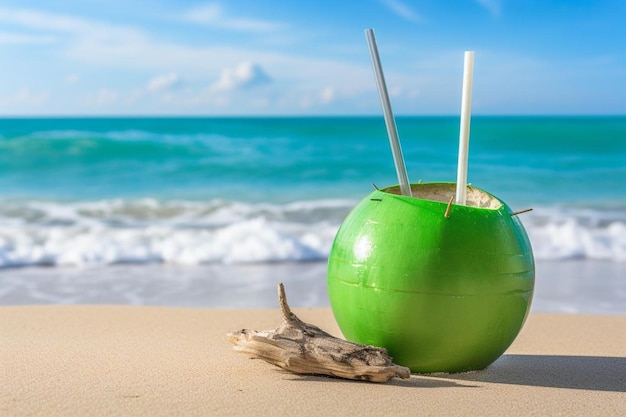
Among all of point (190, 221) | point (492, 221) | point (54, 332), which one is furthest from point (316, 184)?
point (492, 221)

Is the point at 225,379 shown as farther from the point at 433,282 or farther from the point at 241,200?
the point at 241,200

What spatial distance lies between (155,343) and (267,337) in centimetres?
131

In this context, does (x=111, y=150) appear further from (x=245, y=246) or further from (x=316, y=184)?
(x=245, y=246)

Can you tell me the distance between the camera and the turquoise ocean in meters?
7.90

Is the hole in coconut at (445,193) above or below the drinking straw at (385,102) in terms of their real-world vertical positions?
below

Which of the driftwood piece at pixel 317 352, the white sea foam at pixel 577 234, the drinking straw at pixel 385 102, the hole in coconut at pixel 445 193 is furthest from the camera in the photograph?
the white sea foam at pixel 577 234

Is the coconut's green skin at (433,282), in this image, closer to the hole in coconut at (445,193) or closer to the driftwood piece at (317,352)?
the driftwood piece at (317,352)

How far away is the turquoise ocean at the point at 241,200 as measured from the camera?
790 centimetres

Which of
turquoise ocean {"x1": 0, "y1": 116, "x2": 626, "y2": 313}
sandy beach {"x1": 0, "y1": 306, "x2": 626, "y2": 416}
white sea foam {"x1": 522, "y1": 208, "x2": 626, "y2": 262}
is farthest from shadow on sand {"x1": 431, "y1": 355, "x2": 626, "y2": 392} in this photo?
white sea foam {"x1": 522, "y1": 208, "x2": 626, "y2": 262}

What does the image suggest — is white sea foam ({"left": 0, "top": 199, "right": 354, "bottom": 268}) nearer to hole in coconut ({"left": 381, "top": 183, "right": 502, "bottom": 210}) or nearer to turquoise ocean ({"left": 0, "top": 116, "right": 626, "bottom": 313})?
turquoise ocean ({"left": 0, "top": 116, "right": 626, "bottom": 313})

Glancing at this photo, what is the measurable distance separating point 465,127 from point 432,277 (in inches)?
29.8

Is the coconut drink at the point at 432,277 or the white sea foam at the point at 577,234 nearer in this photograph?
the coconut drink at the point at 432,277

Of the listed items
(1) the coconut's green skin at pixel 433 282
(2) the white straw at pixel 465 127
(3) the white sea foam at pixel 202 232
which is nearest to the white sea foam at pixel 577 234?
(3) the white sea foam at pixel 202 232

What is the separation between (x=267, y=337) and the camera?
3551 mm
